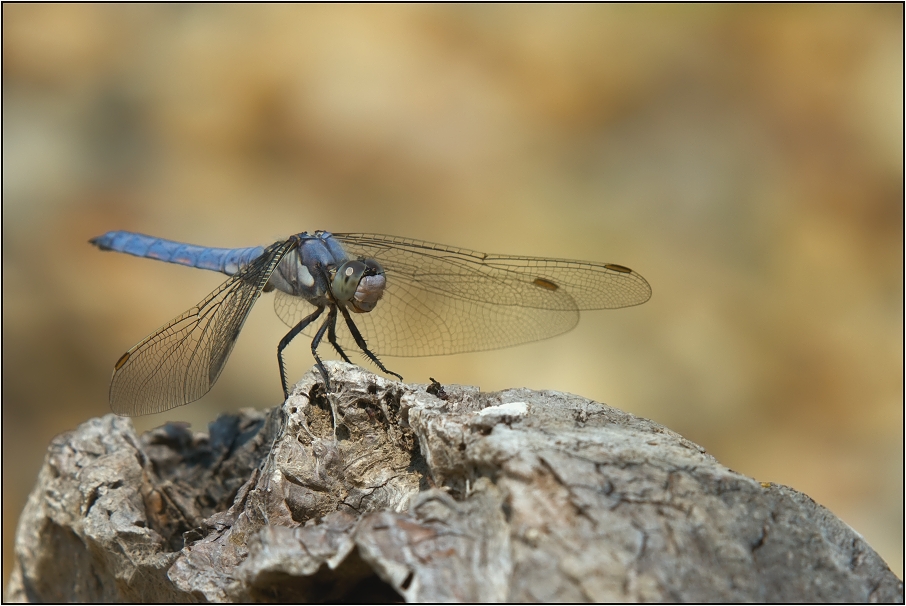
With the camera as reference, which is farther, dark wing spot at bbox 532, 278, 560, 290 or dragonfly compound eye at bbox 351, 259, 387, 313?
dark wing spot at bbox 532, 278, 560, 290

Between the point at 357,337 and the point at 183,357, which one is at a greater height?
the point at 357,337

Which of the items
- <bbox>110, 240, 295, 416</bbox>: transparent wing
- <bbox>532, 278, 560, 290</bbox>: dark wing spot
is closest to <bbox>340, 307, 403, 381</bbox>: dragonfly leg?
<bbox>110, 240, 295, 416</bbox>: transparent wing

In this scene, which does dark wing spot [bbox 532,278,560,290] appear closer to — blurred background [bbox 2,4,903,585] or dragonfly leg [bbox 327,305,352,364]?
dragonfly leg [bbox 327,305,352,364]

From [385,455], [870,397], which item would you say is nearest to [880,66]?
[870,397]

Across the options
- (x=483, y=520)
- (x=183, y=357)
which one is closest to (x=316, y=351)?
(x=183, y=357)

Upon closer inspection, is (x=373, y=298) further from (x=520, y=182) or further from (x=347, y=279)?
(x=520, y=182)

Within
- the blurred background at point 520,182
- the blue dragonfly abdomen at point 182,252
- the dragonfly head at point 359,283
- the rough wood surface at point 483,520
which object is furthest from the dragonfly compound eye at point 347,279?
the blurred background at point 520,182

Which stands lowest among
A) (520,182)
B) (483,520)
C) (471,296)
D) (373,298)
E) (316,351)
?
(483,520)
